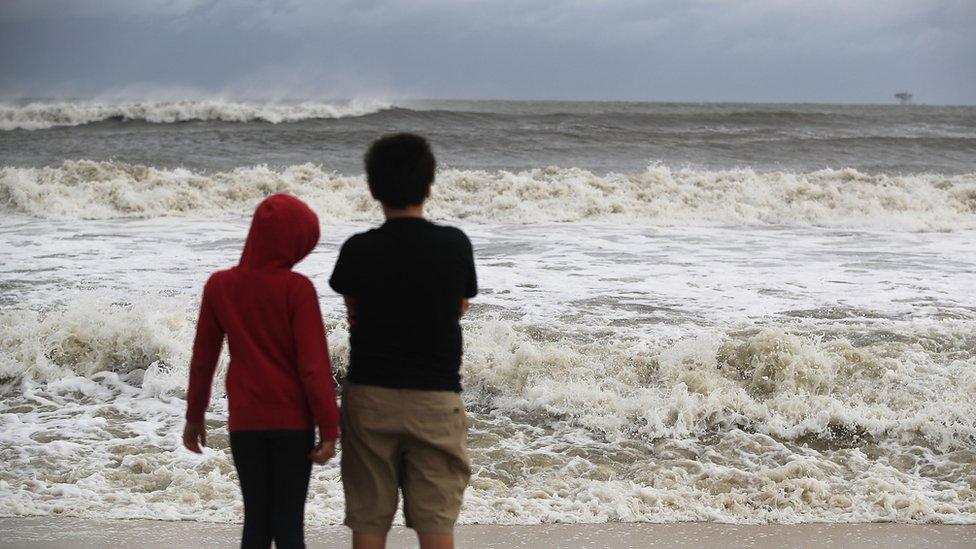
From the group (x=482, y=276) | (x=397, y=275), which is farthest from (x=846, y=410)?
(x=482, y=276)

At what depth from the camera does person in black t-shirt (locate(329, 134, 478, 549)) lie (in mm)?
2367

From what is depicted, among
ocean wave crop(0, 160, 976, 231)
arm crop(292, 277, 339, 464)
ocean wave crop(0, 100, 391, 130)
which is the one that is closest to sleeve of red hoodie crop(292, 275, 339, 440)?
arm crop(292, 277, 339, 464)

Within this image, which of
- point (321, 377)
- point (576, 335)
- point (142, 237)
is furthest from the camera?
point (142, 237)

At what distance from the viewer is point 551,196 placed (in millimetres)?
18359

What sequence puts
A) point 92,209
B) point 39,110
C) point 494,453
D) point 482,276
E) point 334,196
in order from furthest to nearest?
1. point 39,110
2. point 334,196
3. point 92,209
4. point 482,276
5. point 494,453

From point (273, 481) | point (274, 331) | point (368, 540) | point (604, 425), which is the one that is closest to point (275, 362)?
point (274, 331)

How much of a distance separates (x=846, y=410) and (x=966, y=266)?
691cm

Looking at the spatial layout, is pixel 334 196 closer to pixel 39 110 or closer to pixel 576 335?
pixel 576 335

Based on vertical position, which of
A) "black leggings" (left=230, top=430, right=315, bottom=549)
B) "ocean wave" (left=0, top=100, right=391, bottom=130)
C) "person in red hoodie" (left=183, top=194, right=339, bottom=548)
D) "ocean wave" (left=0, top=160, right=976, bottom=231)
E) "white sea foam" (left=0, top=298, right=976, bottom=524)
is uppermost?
"ocean wave" (left=0, top=100, right=391, bottom=130)

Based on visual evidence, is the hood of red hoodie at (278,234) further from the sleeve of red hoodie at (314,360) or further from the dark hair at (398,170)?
the dark hair at (398,170)

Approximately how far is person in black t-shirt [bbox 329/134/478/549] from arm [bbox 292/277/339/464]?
70mm

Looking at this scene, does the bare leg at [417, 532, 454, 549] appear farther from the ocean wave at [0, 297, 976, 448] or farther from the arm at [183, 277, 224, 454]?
the ocean wave at [0, 297, 976, 448]

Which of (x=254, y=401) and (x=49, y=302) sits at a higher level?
(x=254, y=401)

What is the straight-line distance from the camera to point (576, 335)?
7.27 m
